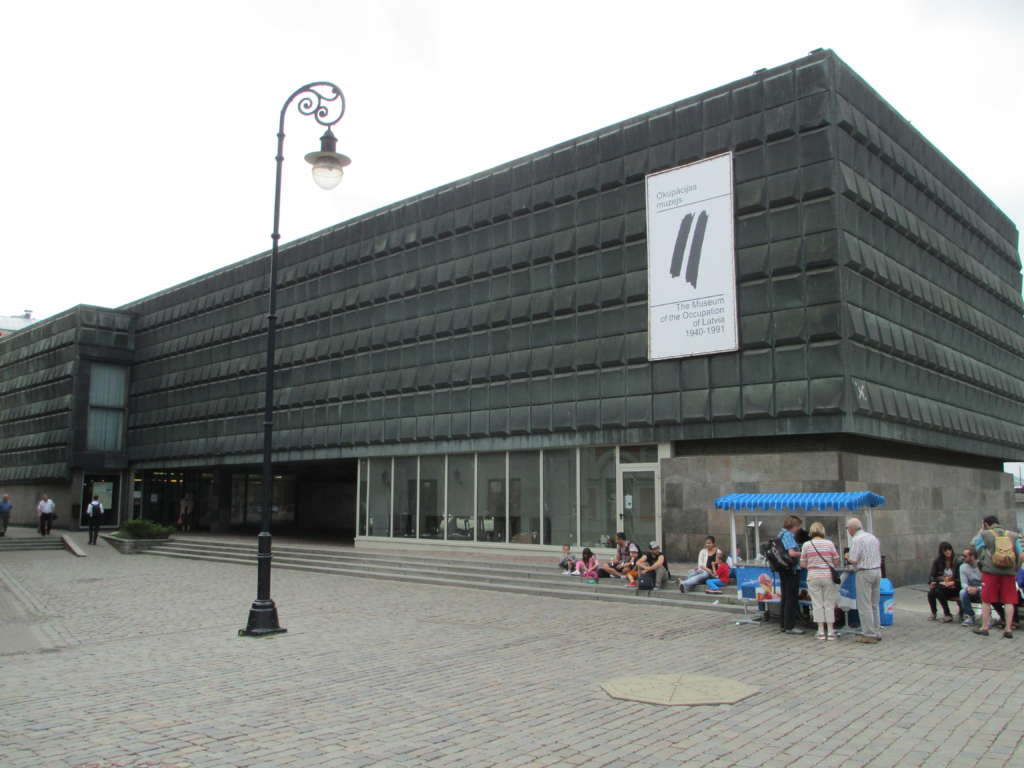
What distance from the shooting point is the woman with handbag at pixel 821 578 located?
1262cm

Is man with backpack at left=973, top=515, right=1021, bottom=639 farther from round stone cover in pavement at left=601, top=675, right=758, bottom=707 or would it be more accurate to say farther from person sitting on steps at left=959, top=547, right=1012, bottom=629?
round stone cover in pavement at left=601, top=675, right=758, bottom=707

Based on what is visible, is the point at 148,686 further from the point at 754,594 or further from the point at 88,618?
the point at 754,594

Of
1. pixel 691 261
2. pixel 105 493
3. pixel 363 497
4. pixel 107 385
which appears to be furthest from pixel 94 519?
pixel 691 261

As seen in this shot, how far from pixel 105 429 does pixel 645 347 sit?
33568mm

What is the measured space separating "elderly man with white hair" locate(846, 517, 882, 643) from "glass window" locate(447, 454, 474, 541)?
625 inches

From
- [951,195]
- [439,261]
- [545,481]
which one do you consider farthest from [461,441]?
[951,195]

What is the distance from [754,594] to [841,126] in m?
11.9

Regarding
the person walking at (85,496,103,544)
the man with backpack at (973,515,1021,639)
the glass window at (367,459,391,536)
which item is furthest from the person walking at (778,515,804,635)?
the person walking at (85,496,103,544)

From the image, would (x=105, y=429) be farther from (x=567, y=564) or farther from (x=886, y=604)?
(x=886, y=604)

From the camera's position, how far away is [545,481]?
82.0 feet

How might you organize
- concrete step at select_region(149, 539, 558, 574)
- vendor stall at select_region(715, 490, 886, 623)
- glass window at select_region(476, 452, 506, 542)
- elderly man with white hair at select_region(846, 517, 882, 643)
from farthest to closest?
glass window at select_region(476, 452, 506, 542) → concrete step at select_region(149, 539, 558, 574) → vendor stall at select_region(715, 490, 886, 623) → elderly man with white hair at select_region(846, 517, 882, 643)

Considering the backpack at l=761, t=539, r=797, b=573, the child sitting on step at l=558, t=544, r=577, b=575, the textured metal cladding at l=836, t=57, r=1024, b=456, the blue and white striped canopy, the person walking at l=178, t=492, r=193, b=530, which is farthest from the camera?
the person walking at l=178, t=492, r=193, b=530

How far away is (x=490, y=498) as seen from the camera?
87.1 ft

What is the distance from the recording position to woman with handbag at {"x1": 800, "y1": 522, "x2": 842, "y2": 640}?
12617 millimetres
